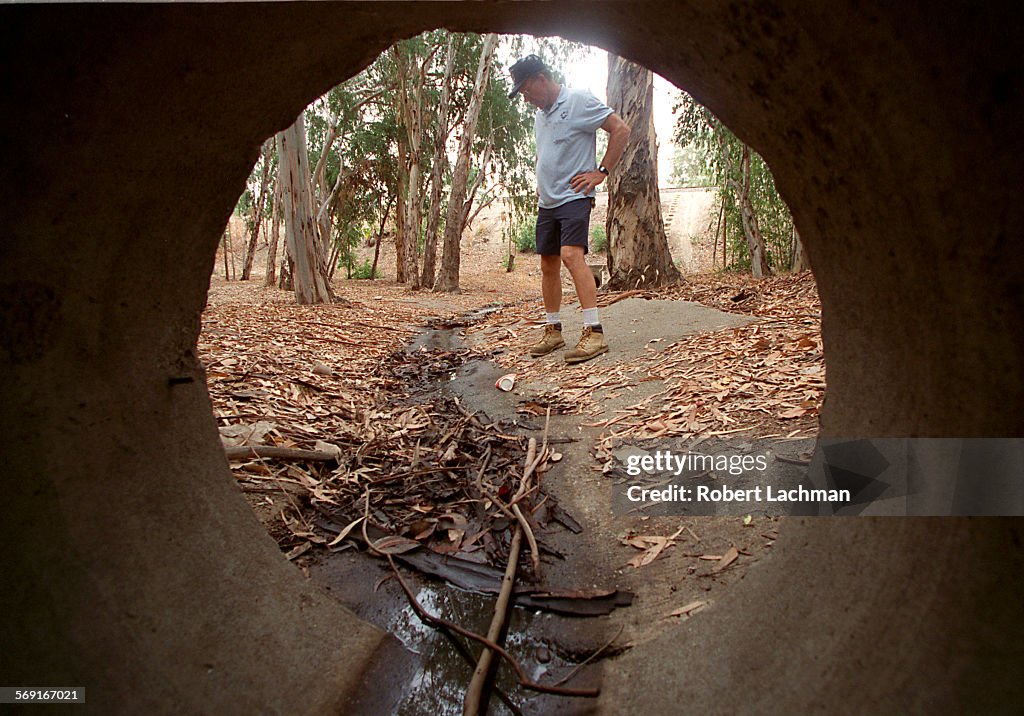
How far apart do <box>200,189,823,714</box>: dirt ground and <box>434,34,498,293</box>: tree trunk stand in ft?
23.1

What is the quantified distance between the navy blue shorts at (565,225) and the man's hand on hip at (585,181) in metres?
0.09

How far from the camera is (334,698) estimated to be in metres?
1.64

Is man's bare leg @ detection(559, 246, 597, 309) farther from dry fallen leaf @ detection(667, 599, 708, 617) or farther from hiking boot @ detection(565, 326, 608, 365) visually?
dry fallen leaf @ detection(667, 599, 708, 617)

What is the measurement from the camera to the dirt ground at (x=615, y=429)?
1914mm

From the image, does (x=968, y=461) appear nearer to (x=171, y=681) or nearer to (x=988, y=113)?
(x=988, y=113)

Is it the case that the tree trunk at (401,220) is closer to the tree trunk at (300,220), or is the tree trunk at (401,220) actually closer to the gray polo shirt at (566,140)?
the tree trunk at (300,220)

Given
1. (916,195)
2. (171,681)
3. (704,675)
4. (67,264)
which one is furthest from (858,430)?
(67,264)

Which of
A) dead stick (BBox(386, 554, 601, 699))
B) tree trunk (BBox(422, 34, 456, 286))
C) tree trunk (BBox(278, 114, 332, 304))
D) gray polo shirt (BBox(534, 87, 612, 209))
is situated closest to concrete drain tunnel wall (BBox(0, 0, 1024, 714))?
dead stick (BBox(386, 554, 601, 699))

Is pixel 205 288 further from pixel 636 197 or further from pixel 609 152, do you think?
pixel 636 197

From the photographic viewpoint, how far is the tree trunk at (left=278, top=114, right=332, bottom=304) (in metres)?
9.30

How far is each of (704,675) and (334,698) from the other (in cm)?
99

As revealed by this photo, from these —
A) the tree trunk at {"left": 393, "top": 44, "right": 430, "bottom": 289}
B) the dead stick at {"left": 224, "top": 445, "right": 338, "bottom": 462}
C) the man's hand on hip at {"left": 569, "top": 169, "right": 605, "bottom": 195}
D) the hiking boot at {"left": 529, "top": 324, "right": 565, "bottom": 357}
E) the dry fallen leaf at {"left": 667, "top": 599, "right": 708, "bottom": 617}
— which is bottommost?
the dry fallen leaf at {"left": 667, "top": 599, "right": 708, "bottom": 617}

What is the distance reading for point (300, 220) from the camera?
31.1 ft

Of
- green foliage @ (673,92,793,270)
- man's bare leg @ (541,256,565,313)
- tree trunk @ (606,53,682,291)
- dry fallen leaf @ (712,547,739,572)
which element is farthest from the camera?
green foliage @ (673,92,793,270)
